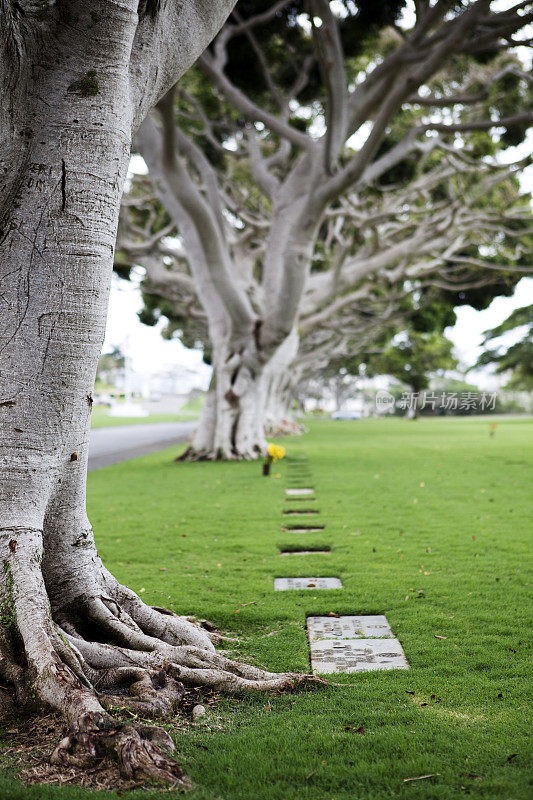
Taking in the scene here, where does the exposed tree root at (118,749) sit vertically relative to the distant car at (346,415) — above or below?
below

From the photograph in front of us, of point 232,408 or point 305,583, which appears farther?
point 232,408

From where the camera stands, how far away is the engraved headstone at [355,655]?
3379mm

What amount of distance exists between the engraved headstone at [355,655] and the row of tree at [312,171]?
23.5ft

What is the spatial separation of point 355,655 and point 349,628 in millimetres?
426

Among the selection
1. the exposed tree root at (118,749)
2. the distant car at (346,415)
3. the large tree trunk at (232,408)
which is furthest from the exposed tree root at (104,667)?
the distant car at (346,415)

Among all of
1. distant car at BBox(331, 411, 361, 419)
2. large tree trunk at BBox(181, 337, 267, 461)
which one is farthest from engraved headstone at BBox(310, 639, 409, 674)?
distant car at BBox(331, 411, 361, 419)

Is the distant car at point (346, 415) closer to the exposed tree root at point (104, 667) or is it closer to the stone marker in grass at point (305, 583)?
the stone marker in grass at point (305, 583)

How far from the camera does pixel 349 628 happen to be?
3.97 meters

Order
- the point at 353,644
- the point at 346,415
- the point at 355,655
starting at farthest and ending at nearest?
the point at 346,415 → the point at 353,644 → the point at 355,655

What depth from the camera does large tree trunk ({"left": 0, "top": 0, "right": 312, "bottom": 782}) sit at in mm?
2914

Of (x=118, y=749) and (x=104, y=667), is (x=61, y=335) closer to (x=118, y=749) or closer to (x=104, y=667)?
(x=104, y=667)

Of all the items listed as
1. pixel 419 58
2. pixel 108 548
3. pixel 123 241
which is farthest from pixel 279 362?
pixel 108 548

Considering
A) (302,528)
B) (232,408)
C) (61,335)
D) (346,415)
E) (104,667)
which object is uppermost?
(61,335)

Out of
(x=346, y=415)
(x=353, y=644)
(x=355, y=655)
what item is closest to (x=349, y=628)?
(x=353, y=644)
